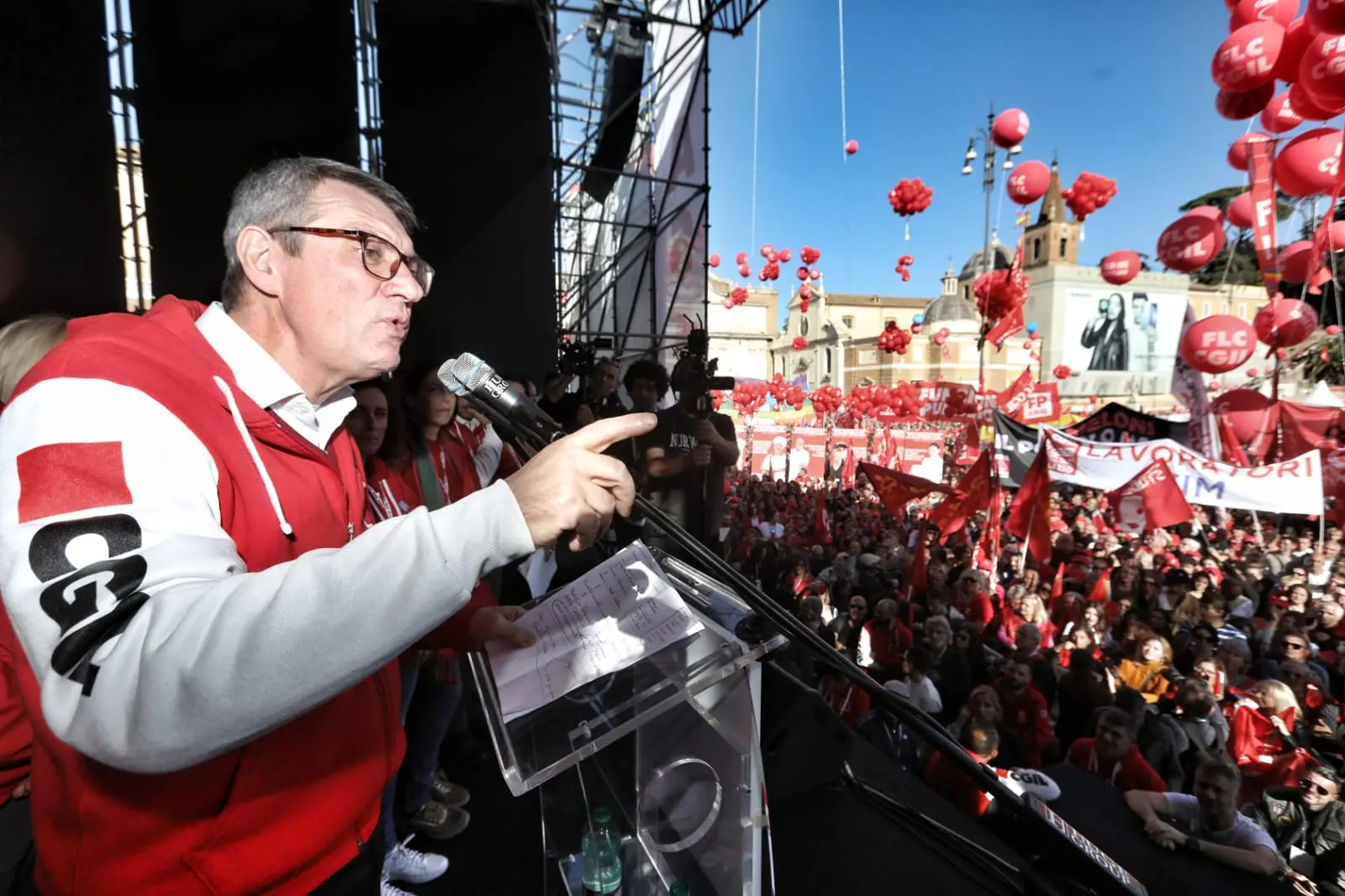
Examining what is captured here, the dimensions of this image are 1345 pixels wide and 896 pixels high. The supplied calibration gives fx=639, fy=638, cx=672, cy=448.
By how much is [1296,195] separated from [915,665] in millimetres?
4662

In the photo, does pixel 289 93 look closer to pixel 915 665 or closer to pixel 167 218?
pixel 167 218

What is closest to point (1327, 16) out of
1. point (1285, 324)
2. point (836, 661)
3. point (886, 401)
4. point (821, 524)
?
point (1285, 324)

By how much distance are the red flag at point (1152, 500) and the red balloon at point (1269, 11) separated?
3861mm

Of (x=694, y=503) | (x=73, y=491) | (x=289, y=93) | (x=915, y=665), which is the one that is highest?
(x=289, y=93)

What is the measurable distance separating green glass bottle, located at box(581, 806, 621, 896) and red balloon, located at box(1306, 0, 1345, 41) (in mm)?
5021

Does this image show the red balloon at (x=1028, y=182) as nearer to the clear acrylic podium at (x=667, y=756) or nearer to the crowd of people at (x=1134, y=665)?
the crowd of people at (x=1134, y=665)

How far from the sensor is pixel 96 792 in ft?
2.82

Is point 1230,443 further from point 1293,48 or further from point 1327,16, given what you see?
point 1327,16

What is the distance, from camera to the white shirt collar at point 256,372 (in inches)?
39.6

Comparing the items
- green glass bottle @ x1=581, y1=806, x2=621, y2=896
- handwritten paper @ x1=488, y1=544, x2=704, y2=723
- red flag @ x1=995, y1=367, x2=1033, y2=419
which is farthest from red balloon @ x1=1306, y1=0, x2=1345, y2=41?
red flag @ x1=995, y1=367, x2=1033, y2=419

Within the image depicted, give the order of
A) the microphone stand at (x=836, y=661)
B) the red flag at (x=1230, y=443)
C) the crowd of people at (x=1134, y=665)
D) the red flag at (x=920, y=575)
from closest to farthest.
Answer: the microphone stand at (x=836, y=661) → the crowd of people at (x=1134, y=665) → the red flag at (x=920, y=575) → the red flag at (x=1230, y=443)

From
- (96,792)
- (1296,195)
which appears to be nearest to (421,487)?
(96,792)

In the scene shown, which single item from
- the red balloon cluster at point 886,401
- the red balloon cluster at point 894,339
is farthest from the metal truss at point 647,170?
the red balloon cluster at point 886,401

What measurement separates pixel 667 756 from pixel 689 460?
2609 millimetres
